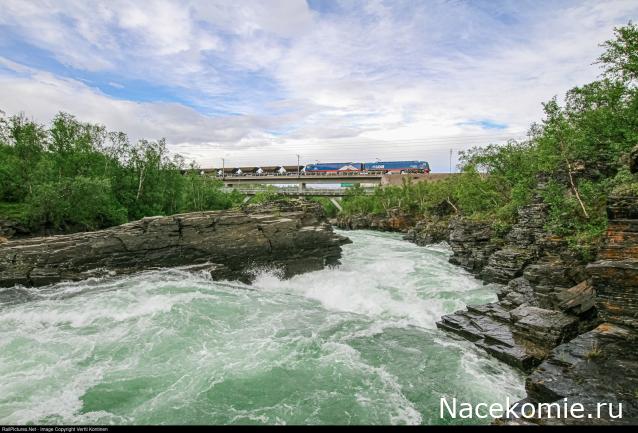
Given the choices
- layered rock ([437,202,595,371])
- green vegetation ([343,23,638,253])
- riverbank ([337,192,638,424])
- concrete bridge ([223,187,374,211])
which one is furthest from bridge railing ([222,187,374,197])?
riverbank ([337,192,638,424])

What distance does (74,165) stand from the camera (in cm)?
3152

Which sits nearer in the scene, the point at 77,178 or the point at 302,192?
the point at 77,178

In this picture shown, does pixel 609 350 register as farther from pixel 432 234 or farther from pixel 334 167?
pixel 334 167

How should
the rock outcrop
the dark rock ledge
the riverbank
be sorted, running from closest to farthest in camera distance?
the dark rock ledge < the riverbank < the rock outcrop

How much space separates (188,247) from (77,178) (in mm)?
12208

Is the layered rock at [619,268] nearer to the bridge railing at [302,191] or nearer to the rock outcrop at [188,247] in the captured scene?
the rock outcrop at [188,247]

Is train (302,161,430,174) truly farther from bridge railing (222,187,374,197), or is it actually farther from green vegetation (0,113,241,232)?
green vegetation (0,113,241,232)

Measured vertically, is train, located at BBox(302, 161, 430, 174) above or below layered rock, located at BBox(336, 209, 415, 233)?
above

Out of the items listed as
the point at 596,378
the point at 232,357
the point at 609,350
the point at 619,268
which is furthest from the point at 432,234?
the point at 596,378

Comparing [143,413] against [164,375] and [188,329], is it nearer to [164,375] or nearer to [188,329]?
[164,375]

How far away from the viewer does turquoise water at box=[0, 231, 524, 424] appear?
836 cm

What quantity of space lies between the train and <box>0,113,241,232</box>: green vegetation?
40500 mm

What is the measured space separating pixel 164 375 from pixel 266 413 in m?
3.73

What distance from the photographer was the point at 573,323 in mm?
10000
